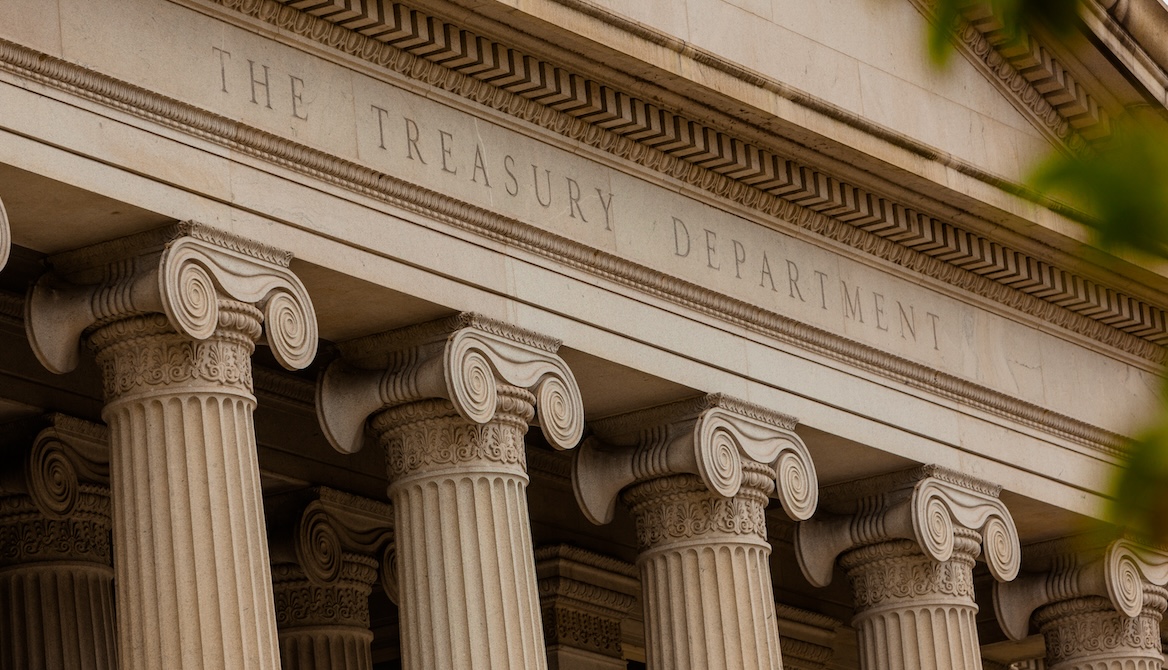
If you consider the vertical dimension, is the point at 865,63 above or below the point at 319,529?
above

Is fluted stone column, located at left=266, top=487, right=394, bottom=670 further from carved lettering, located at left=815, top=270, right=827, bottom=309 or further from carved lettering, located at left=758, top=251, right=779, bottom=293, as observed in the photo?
carved lettering, located at left=815, top=270, right=827, bottom=309

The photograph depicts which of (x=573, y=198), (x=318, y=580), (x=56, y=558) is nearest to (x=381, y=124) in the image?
(x=573, y=198)

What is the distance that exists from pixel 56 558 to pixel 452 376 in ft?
19.4

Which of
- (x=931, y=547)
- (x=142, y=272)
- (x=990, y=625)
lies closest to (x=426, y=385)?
(x=142, y=272)

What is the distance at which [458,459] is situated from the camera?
22469 millimetres

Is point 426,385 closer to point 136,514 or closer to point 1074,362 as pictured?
point 136,514

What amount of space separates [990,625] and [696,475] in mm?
12492

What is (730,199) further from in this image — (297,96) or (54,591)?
(54,591)

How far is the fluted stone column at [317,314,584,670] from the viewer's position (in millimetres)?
22062

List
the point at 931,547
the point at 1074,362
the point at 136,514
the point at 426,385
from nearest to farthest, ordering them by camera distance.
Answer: the point at 136,514
the point at 426,385
the point at 931,547
the point at 1074,362

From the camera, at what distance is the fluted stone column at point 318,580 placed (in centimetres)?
2775

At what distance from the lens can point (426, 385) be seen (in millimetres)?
22266

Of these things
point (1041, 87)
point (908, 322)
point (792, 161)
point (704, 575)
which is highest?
point (1041, 87)

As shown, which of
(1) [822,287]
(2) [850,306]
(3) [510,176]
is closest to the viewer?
(3) [510,176]
